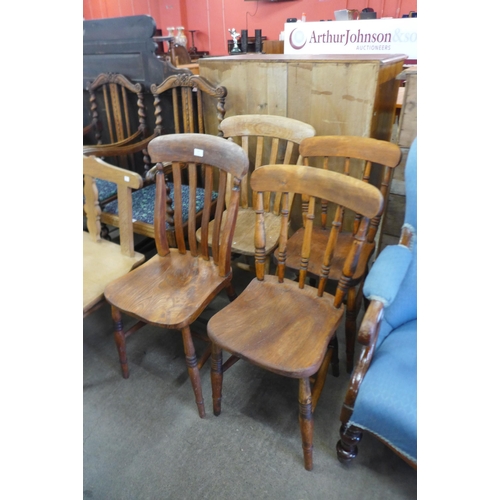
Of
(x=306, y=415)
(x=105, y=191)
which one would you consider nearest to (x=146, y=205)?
(x=105, y=191)

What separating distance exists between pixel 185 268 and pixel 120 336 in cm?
Answer: 38

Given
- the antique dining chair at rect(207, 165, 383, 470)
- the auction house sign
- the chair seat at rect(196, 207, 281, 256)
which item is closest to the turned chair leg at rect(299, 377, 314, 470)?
the antique dining chair at rect(207, 165, 383, 470)

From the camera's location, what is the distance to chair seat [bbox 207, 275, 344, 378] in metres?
1.06

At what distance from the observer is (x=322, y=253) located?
153 centimetres

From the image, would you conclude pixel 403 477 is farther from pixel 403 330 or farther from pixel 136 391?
pixel 136 391

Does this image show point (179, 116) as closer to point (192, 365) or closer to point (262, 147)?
point (262, 147)

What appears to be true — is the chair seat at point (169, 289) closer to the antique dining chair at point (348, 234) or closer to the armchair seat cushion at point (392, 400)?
the antique dining chair at point (348, 234)

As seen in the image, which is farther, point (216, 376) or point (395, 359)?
point (216, 376)

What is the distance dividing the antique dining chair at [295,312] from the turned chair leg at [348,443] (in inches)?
4.1

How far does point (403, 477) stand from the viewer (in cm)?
121

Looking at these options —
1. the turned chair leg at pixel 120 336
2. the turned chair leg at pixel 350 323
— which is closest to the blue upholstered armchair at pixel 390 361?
the turned chair leg at pixel 350 323

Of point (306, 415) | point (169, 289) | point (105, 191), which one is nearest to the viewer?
point (306, 415)
